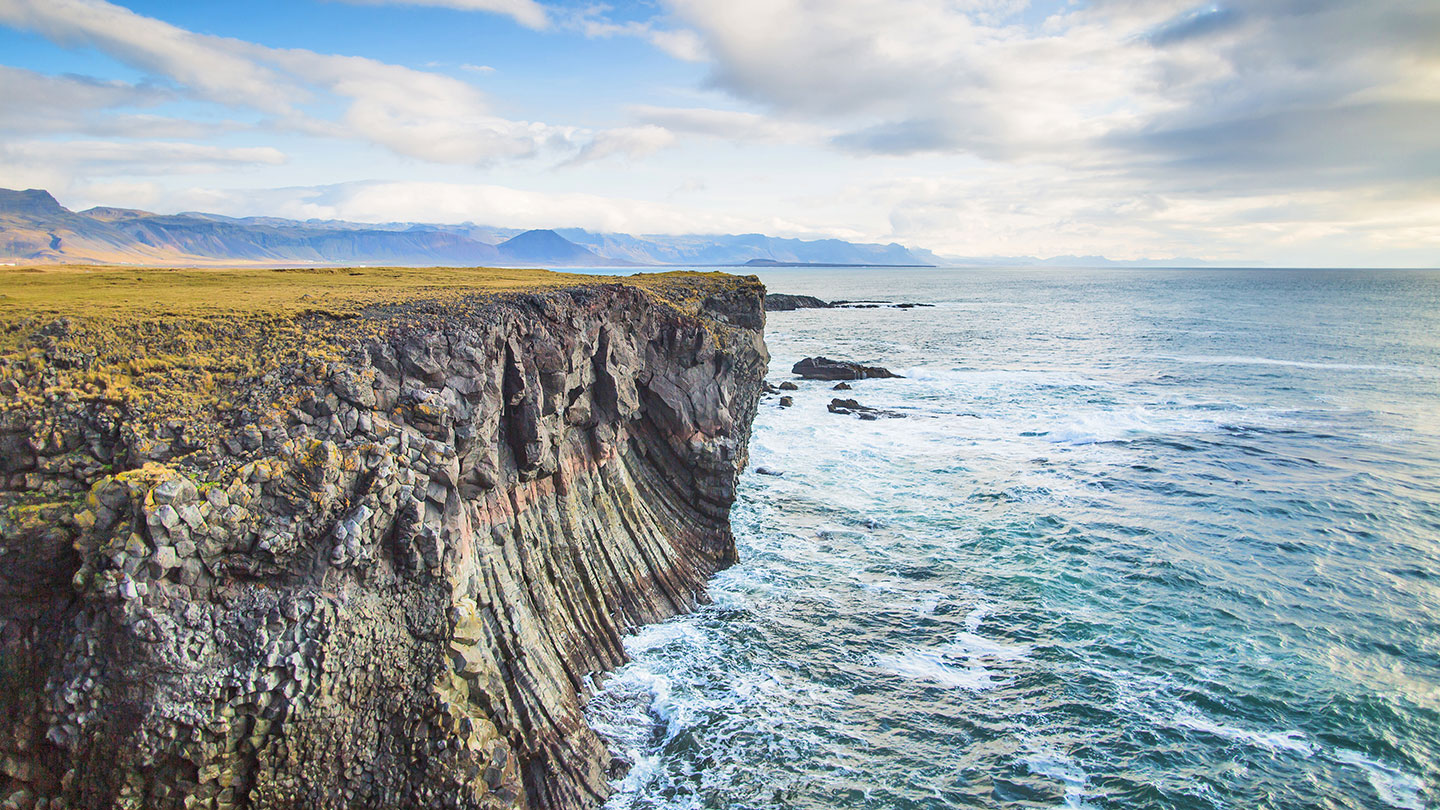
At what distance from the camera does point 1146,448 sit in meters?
49.4

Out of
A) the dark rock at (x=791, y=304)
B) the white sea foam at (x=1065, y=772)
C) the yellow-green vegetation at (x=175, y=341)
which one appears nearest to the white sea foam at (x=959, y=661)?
the white sea foam at (x=1065, y=772)

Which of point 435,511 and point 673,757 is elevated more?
point 435,511

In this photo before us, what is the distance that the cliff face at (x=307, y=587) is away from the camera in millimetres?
13180

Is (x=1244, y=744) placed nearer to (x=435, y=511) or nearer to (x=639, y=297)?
(x=435, y=511)

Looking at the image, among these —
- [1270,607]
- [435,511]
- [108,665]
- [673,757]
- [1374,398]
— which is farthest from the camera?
[1374,398]

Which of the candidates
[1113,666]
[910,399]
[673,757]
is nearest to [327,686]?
[673,757]

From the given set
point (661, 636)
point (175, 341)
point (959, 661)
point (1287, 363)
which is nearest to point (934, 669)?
point (959, 661)

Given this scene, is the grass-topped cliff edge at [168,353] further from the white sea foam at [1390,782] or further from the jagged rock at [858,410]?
the jagged rock at [858,410]

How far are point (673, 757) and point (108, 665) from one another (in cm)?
1302

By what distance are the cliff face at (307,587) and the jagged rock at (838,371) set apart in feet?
178

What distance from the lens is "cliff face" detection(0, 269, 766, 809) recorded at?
13.2 meters

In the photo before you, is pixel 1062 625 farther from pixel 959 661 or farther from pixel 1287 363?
pixel 1287 363

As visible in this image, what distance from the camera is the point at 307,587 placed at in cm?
1504

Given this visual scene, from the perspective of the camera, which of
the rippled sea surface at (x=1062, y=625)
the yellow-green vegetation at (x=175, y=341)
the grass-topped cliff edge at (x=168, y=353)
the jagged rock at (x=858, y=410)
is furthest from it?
the jagged rock at (x=858, y=410)
